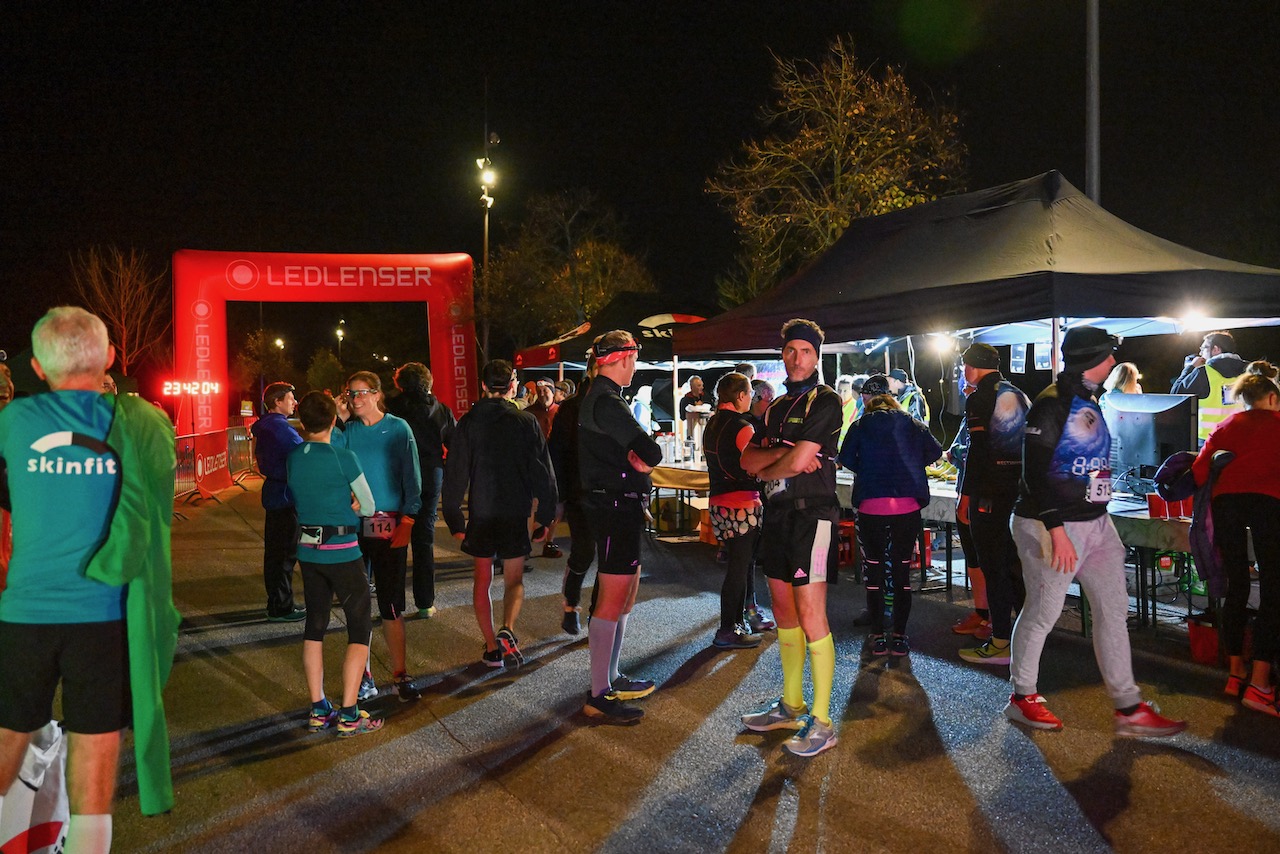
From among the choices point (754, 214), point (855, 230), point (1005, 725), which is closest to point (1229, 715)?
point (1005, 725)

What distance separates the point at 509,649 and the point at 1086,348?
3708 millimetres

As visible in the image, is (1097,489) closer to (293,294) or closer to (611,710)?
(611,710)

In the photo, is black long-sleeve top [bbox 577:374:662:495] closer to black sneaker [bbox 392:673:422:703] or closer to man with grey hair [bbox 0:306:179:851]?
black sneaker [bbox 392:673:422:703]

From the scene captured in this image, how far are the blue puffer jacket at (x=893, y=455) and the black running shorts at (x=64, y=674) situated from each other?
411 cm

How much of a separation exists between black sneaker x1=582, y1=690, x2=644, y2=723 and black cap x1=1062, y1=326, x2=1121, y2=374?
275 cm

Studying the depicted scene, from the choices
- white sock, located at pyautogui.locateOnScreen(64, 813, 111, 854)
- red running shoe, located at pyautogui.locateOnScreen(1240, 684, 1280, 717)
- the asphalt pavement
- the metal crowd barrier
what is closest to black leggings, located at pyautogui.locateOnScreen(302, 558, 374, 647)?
the asphalt pavement

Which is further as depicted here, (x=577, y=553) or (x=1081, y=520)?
(x=577, y=553)

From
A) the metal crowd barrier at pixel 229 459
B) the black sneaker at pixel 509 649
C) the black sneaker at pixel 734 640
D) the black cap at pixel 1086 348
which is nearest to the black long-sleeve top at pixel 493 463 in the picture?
the black sneaker at pixel 509 649

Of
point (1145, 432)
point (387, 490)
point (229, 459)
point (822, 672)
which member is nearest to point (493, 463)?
point (387, 490)

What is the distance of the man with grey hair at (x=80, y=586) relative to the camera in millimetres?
2555

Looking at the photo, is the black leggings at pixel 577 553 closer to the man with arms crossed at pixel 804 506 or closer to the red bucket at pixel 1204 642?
the man with arms crossed at pixel 804 506

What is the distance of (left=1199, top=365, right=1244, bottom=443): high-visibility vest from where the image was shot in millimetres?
5863

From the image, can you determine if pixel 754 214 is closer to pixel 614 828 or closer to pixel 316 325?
pixel 614 828

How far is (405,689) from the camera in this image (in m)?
4.84
